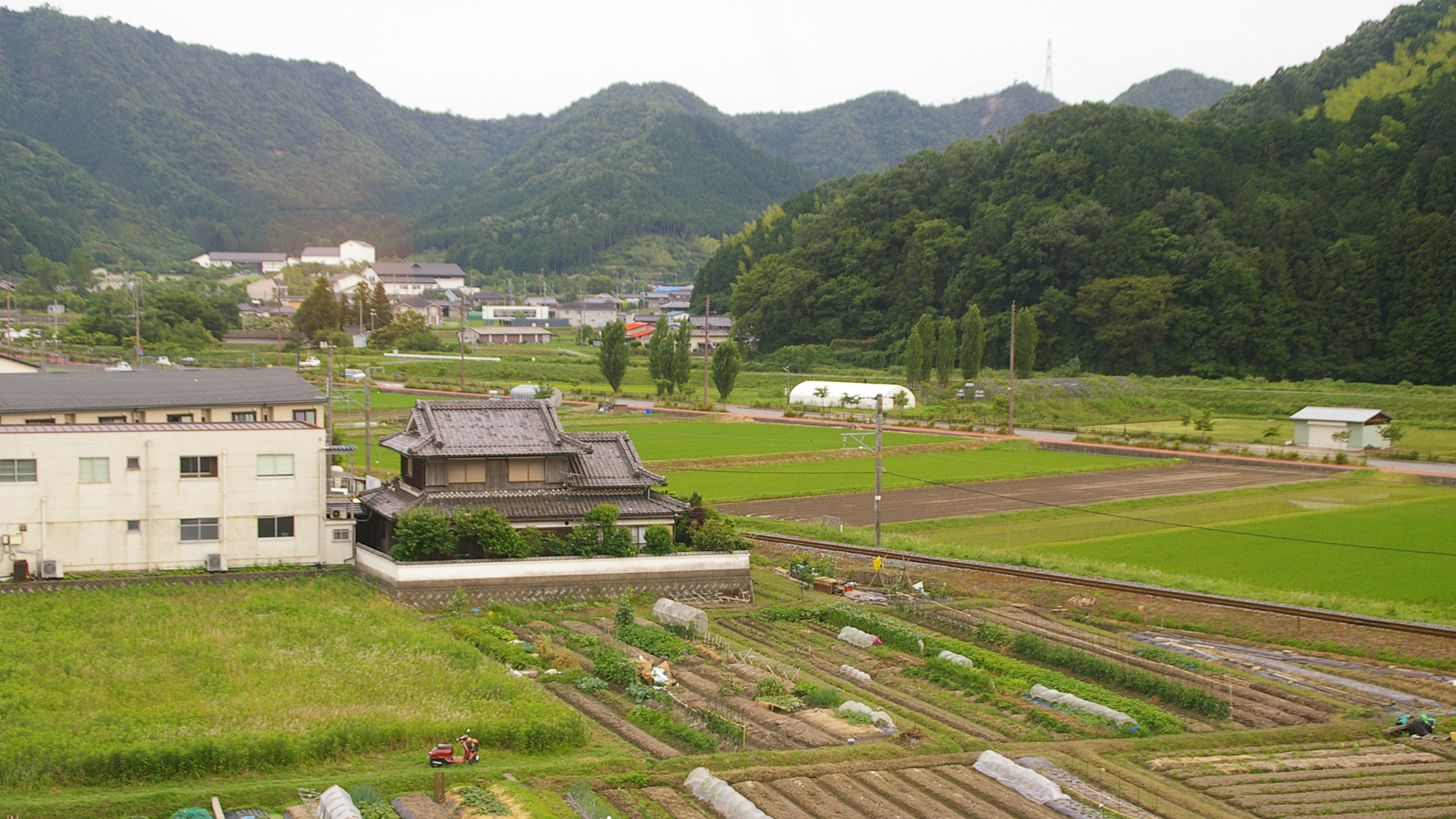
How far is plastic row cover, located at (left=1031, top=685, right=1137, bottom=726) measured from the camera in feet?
54.0

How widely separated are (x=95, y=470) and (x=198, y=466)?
1918 mm

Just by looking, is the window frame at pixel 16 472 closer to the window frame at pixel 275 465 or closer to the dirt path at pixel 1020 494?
the window frame at pixel 275 465

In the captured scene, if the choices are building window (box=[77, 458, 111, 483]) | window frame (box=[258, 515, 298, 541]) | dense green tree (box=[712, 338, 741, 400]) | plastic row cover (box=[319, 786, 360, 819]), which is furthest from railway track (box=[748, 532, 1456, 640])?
dense green tree (box=[712, 338, 741, 400])

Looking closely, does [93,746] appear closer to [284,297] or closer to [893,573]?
[893,573]

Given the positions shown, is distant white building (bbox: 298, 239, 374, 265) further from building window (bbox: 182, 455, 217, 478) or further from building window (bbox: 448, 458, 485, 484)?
building window (bbox: 448, 458, 485, 484)

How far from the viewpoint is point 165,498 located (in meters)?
23.9

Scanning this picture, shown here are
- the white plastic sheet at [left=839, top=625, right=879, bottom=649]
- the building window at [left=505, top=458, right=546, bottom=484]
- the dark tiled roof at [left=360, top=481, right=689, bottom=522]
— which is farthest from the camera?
the building window at [left=505, top=458, right=546, bottom=484]

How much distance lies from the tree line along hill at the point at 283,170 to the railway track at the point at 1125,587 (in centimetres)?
10991

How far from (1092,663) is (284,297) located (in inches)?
4330

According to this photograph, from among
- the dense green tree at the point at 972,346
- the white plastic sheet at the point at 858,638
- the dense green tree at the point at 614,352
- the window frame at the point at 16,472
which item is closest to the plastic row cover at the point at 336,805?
the white plastic sheet at the point at 858,638

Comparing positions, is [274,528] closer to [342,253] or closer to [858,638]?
[858,638]

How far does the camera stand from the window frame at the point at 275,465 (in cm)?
2464

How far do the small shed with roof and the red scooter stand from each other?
143 feet

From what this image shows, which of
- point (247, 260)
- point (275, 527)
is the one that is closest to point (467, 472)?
point (275, 527)
